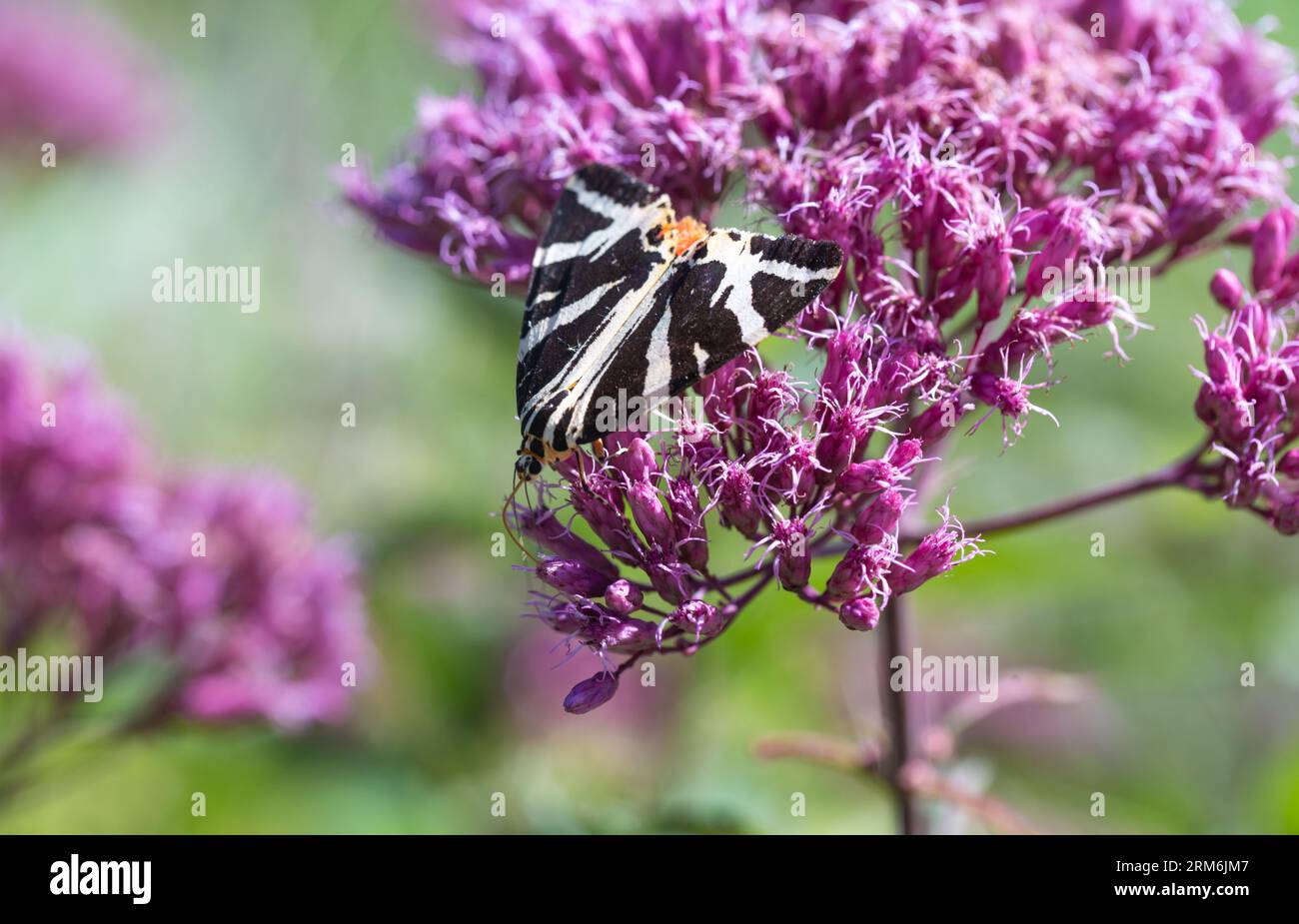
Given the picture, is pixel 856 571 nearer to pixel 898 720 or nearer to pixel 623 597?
pixel 623 597

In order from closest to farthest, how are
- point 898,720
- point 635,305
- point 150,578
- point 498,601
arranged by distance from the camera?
point 635,305, point 898,720, point 150,578, point 498,601

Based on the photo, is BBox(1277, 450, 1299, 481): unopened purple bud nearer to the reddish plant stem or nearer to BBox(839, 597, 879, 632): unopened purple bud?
the reddish plant stem

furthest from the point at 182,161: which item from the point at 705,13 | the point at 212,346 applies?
the point at 705,13

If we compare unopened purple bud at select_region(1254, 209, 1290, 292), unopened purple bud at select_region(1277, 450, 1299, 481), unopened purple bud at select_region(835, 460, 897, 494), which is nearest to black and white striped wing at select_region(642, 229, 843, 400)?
unopened purple bud at select_region(835, 460, 897, 494)

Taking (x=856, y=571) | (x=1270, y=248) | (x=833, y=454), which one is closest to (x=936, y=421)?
(x=833, y=454)

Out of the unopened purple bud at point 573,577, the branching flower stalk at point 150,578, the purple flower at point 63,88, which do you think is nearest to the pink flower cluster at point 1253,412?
the unopened purple bud at point 573,577

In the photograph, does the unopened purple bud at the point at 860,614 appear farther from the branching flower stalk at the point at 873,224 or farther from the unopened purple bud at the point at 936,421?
the unopened purple bud at the point at 936,421

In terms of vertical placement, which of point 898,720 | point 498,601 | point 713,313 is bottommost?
point 898,720
